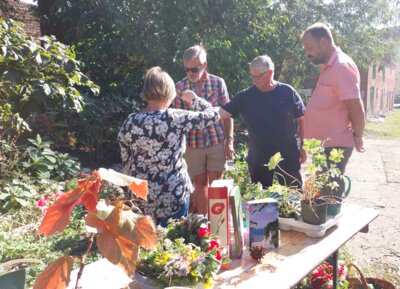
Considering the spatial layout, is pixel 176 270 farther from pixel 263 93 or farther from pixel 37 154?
pixel 37 154

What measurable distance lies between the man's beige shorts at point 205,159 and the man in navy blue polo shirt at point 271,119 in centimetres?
35

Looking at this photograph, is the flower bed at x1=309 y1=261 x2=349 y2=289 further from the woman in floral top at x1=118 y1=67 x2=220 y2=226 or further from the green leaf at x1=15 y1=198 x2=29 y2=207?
the green leaf at x1=15 y1=198 x2=29 y2=207

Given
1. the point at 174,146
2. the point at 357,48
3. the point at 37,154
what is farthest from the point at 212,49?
the point at 357,48

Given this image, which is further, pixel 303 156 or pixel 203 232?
pixel 303 156

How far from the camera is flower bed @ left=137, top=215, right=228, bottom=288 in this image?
1.32m

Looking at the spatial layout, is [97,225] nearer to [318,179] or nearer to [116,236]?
[116,236]

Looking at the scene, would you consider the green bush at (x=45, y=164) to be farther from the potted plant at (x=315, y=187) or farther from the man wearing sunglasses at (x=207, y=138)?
the potted plant at (x=315, y=187)

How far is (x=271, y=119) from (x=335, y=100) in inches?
18.7

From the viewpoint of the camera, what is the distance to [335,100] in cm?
281

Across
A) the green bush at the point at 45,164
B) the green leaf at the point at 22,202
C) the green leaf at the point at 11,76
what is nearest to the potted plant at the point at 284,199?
the green leaf at the point at 11,76

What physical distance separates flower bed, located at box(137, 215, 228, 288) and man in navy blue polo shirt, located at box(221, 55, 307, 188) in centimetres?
152

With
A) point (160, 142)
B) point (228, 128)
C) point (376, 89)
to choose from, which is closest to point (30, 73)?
point (160, 142)

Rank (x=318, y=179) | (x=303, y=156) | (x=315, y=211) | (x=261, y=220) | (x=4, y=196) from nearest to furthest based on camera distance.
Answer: (x=261, y=220) → (x=315, y=211) → (x=318, y=179) → (x=303, y=156) → (x=4, y=196)

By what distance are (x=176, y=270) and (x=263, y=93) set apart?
6.40ft
